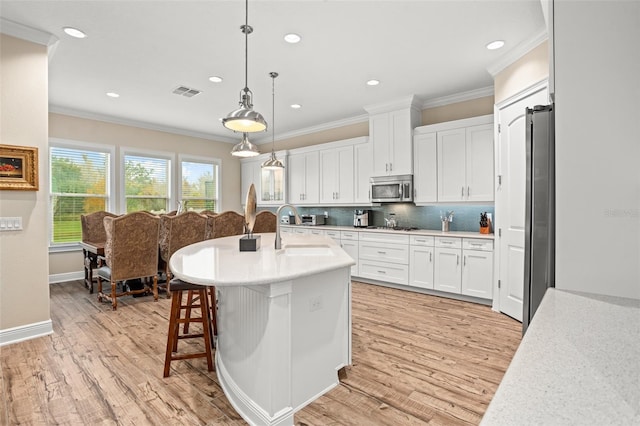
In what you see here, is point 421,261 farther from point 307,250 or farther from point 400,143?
point 307,250

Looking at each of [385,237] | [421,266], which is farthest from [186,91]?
[421,266]

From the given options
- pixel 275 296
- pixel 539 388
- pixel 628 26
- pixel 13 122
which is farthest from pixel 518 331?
pixel 13 122

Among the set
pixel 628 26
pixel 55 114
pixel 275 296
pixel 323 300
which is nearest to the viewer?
pixel 628 26

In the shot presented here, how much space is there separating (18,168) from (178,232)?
1.81 metres

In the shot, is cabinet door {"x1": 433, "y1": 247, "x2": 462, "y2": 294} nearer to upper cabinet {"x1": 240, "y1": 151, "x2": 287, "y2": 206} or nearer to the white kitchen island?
the white kitchen island

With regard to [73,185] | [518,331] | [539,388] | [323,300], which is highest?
[73,185]

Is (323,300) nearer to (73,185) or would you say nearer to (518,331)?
(518,331)

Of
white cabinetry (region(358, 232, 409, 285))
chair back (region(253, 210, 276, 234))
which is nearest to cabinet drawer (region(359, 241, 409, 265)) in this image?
white cabinetry (region(358, 232, 409, 285))

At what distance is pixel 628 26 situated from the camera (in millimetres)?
979

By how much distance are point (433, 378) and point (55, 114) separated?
6425mm

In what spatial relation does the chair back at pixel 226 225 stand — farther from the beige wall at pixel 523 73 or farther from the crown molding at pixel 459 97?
the beige wall at pixel 523 73

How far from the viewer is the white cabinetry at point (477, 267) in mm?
3949

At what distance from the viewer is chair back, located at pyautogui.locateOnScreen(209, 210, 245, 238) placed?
465cm

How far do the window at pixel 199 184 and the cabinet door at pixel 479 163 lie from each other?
5.35 m
